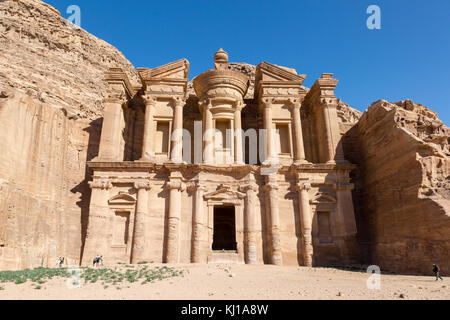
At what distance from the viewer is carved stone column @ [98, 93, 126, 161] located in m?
20.9

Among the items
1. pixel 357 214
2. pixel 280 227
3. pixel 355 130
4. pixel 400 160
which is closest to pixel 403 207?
Result: pixel 400 160

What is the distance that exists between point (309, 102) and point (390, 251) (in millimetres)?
13089

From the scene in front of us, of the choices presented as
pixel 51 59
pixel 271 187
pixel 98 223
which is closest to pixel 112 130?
pixel 98 223

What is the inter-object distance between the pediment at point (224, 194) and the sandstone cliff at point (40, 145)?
8.65 m

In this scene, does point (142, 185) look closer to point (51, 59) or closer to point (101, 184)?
point (101, 184)

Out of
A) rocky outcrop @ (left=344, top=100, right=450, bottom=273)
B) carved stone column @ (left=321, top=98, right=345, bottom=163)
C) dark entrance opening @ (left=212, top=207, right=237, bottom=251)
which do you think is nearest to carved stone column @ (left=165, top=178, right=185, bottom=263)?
dark entrance opening @ (left=212, top=207, right=237, bottom=251)

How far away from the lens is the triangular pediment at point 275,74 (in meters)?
23.7

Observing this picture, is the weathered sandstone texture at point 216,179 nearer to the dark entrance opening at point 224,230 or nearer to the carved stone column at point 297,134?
the carved stone column at point 297,134

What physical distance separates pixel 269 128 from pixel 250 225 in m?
7.36

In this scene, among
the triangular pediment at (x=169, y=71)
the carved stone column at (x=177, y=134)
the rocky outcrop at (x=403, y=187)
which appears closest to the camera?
the rocky outcrop at (x=403, y=187)

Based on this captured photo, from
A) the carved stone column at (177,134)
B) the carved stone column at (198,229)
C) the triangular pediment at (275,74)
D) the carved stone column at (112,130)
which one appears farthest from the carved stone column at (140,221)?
the triangular pediment at (275,74)

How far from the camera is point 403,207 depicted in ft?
54.9
